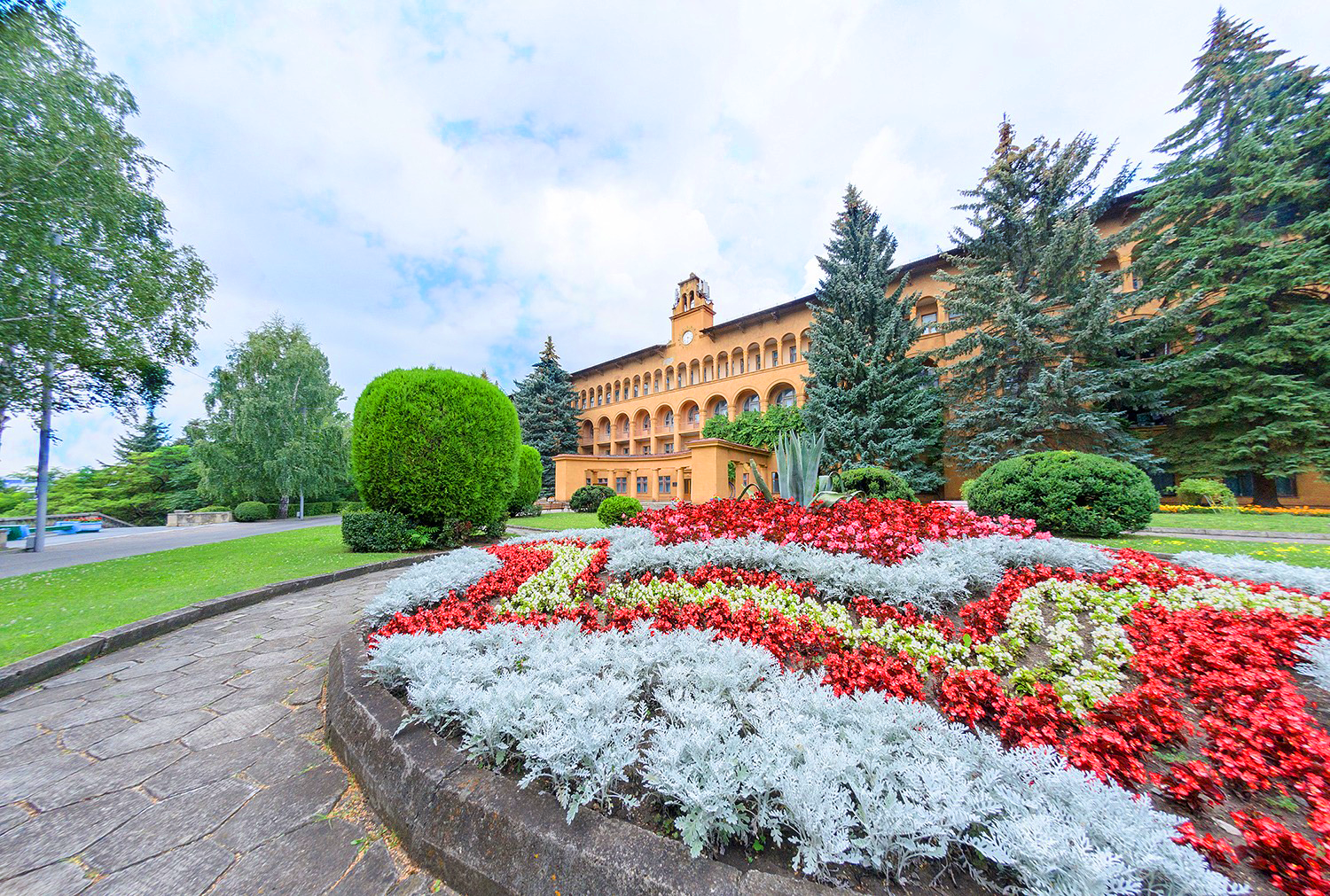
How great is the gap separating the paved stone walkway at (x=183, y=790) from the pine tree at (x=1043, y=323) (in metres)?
18.0

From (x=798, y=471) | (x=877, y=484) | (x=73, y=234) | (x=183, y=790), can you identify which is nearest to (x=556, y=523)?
(x=798, y=471)

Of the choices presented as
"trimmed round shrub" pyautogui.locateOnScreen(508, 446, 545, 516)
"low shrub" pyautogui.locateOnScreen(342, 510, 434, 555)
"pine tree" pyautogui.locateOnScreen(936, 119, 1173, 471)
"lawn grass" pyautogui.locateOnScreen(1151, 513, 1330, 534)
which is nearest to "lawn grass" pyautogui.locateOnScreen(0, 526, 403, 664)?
→ "low shrub" pyautogui.locateOnScreen(342, 510, 434, 555)

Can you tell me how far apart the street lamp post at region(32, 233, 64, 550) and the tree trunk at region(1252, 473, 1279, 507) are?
29442 mm

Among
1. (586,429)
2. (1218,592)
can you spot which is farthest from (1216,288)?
(586,429)

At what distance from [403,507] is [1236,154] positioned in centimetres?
2493

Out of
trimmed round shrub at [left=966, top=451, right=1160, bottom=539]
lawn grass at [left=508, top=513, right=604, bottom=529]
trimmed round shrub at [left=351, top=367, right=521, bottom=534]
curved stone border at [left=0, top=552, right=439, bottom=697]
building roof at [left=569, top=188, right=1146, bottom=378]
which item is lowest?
lawn grass at [left=508, top=513, right=604, bottom=529]

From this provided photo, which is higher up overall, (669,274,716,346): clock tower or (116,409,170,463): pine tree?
(669,274,716,346): clock tower

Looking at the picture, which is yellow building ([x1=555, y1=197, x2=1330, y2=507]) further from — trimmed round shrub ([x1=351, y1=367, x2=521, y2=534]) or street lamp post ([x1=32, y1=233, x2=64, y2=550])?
street lamp post ([x1=32, y1=233, x2=64, y2=550])

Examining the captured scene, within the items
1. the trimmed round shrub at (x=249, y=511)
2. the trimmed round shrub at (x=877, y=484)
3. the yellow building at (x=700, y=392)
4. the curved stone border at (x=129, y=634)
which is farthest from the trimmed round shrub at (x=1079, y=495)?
the trimmed round shrub at (x=249, y=511)

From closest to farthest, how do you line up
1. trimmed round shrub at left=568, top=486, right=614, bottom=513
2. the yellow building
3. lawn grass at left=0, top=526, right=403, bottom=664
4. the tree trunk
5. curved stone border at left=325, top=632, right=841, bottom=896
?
curved stone border at left=325, top=632, right=841, bottom=896, lawn grass at left=0, top=526, right=403, bottom=664, the tree trunk, the yellow building, trimmed round shrub at left=568, top=486, right=614, bottom=513

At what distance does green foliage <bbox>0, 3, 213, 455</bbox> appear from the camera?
6.99m

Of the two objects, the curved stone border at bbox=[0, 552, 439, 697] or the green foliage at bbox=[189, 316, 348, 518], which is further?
the green foliage at bbox=[189, 316, 348, 518]

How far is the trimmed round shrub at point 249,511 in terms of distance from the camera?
19.2 metres

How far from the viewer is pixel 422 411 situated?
7.22 meters
